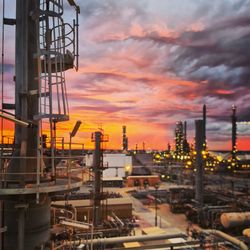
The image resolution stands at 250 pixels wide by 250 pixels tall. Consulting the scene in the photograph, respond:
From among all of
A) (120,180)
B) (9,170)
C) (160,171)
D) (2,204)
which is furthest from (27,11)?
(160,171)

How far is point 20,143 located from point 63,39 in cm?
268

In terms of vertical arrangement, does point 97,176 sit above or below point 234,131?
below

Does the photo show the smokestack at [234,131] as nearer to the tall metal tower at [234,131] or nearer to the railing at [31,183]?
the tall metal tower at [234,131]

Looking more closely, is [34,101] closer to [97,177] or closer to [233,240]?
[233,240]

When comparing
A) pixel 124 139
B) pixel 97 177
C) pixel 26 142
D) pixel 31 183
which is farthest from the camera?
pixel 124 139

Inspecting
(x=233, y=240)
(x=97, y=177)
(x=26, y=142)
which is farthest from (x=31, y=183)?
(x=97, y=177)

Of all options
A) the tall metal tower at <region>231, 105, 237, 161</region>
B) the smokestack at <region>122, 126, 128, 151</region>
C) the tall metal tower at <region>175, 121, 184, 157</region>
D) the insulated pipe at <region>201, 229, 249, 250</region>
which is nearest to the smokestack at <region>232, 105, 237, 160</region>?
the tall metal tower at <region>231, 105, 237, 161</region>

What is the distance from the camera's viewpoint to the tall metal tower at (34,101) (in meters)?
6.30

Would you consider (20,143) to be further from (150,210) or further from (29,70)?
(150,210)

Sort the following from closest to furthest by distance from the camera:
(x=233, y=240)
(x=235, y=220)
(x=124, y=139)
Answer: (x=233, y=240) < (x=235, y=220) < (x=124, y=139)

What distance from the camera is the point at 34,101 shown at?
721cm

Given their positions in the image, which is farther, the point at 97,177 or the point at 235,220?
the point at 235,220

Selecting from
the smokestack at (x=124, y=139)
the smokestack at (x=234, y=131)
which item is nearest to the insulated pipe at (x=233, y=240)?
the smokestack at (x=234, y=131)

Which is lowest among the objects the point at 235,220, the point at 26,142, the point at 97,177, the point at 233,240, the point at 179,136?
the point at 235,220
